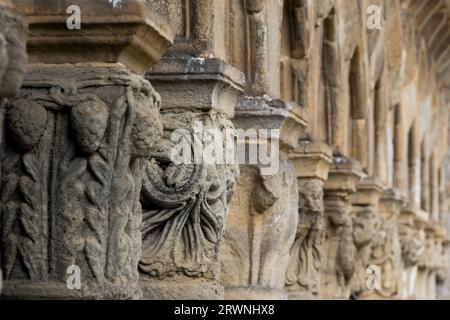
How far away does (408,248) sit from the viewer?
790 inches

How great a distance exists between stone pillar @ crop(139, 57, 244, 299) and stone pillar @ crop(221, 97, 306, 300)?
1284 mm

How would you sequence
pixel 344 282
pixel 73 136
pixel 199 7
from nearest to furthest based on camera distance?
pixel 73 136 → pixel 199 7 → pixel 344 282

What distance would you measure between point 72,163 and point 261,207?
319cm

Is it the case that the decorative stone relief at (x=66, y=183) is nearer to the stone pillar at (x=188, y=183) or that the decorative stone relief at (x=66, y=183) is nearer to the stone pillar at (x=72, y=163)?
the stone pillar at (x=72, y=163)

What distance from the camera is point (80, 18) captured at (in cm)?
692

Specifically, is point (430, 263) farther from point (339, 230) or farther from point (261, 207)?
point (261, 207)

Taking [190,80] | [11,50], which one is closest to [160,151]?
[190,80]

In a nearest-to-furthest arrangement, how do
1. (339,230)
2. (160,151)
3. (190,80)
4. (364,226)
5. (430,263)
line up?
(160,151), (190,80), (339,230), (364,226), (430,263)

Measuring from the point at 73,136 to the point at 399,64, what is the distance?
13431mm

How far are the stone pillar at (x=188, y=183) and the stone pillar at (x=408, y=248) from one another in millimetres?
11085

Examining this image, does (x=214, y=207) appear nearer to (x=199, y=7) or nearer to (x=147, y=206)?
(x=147, y=206)

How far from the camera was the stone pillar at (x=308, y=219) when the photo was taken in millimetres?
12148

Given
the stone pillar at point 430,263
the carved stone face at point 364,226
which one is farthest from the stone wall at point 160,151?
the stone pillar at point 430,263

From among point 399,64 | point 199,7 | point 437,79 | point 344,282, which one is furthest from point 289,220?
point 437,79
